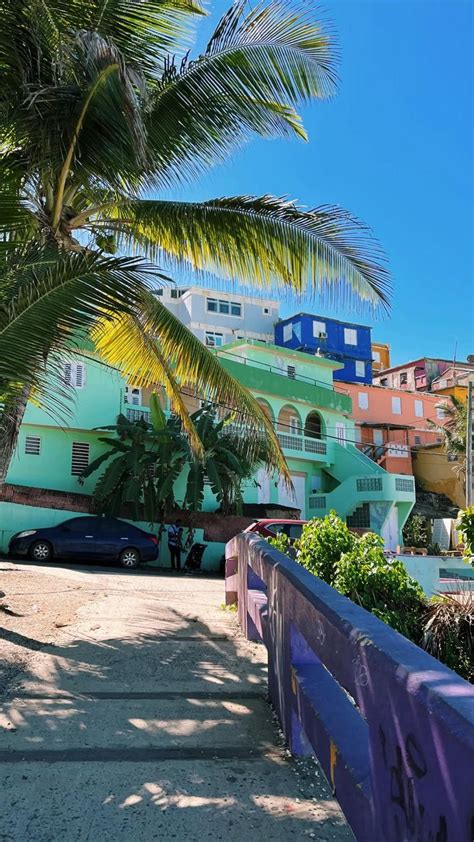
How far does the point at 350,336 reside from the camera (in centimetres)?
4788

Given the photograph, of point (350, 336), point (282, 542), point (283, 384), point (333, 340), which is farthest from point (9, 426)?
point (350, 336)

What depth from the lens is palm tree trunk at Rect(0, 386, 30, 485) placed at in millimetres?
7711

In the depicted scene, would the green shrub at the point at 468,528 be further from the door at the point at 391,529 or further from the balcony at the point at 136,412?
the door at the point at 391,529

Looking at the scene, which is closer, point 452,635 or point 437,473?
point 452,635

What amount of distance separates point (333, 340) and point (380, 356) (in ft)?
58.7

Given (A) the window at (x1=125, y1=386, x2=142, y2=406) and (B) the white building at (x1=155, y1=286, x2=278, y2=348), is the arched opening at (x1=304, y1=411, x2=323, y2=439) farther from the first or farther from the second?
(A) the window at (x1=125, y1=386, x2=142, y2=406)

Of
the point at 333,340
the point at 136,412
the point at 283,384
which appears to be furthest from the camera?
the point at 333,340

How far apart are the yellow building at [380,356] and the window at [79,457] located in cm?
4192

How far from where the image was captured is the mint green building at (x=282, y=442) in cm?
2375

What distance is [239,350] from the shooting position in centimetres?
3234

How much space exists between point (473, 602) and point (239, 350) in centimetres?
2713

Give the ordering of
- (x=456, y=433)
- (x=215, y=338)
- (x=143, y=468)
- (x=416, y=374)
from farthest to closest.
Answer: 1. (x=416, y=374)
2. (x=456, y=433)
3. (x=215, y=338)
4. (x=143, y=468)

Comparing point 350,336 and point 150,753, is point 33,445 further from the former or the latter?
point 350,336

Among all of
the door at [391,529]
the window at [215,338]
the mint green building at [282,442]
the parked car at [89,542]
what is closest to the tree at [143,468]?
the mint green building at [282,442]
